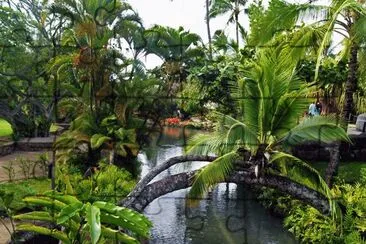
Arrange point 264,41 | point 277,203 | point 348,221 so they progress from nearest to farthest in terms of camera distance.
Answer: point 348,221
point 264,41
point 277,203

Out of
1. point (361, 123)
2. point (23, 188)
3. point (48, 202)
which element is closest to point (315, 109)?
point (361, 123)

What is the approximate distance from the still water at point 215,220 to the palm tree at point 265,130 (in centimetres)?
142

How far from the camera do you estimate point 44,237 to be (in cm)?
671

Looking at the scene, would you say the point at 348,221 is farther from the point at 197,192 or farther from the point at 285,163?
the point at 197,192

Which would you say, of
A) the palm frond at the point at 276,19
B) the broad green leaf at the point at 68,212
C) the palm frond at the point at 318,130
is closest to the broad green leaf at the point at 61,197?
the broad green leaf at the point at 68,212

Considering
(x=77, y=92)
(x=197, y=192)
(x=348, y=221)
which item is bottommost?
(x=348, y=221)

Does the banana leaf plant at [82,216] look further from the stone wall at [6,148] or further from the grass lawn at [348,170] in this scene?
the stone wall at [6,148]

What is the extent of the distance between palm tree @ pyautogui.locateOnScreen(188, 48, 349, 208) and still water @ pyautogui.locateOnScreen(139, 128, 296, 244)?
1418mm

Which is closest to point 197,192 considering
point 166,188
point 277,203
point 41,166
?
point 166,188

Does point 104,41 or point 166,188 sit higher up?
point 104,41

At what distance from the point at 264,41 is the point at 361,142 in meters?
4.81

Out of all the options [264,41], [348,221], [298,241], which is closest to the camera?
[348,221]

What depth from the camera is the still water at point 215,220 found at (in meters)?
8.38

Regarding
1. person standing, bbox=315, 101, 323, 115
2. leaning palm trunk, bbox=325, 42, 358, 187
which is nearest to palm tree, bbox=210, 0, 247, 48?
person standing, bbox=315, 101, 323, 115
